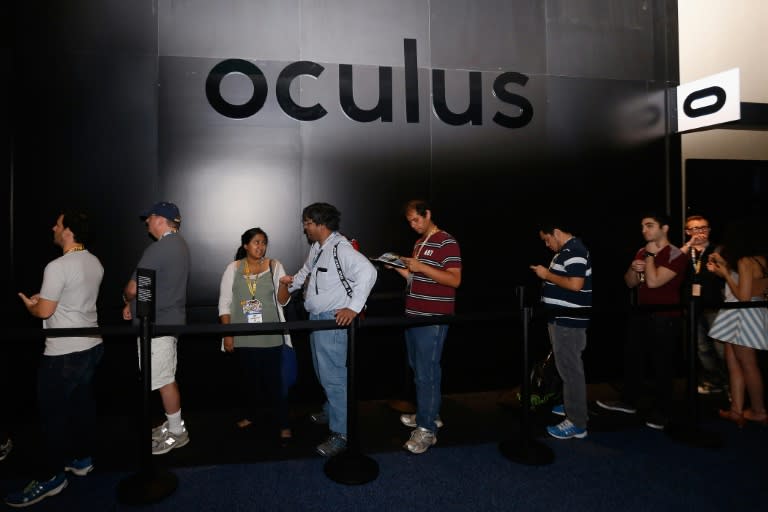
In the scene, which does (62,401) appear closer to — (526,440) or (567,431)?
(526,440)

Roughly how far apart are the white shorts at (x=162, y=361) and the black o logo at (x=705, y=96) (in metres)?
5.93

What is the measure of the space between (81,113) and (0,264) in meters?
1.55

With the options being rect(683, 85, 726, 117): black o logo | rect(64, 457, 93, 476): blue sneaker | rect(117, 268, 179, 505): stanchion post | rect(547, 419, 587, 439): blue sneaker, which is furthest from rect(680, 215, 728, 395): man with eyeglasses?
rect(64, 457, 93, 476): blue sneaker

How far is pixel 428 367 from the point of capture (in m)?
3.69

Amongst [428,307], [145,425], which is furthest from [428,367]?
[145,425]

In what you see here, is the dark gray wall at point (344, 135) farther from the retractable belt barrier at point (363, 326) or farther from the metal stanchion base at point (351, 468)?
the metal stanchion base at point (351, 468)

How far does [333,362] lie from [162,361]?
1313 mm

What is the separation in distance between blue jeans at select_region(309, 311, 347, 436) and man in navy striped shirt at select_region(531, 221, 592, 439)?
1640 millimetres

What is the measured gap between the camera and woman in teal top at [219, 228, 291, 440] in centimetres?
386

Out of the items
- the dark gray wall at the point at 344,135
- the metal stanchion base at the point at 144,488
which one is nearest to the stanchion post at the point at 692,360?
the dark gray wall at the point at 344,135

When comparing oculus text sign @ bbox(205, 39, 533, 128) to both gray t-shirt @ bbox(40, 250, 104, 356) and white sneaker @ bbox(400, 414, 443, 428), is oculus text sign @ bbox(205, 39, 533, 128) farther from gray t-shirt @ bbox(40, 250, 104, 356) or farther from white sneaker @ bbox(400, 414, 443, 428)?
white sneaker @ bbox(400, 414, 443, 428)

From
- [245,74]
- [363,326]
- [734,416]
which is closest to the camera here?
[363,326]

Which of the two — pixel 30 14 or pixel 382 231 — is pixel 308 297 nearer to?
pixel 382 231

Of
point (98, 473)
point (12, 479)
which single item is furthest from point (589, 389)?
point (12, 479)
